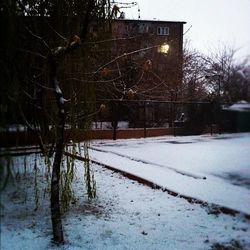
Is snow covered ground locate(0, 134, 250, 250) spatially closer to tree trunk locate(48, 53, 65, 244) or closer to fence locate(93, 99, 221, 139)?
tree trunk locate(48, 53, 65, 244)

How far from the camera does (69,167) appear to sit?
3.82 m

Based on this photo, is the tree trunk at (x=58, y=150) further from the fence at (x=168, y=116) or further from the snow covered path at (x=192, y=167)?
the fence at (x=168, y=116)

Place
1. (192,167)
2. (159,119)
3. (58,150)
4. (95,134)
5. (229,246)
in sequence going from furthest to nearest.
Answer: (159,119)
(95,134)
(192,167)
(58,150)
(229,246)

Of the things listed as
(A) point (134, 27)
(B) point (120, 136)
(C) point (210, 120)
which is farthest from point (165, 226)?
(C) point (210, 120)

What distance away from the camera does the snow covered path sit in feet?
15.4

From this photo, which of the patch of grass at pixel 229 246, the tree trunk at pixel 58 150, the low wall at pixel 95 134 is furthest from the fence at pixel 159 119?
the patch of grass at pixel 229 246

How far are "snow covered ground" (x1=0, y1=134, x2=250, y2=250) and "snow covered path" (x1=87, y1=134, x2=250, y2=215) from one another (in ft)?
0.06

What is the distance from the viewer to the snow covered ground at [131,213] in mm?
2684

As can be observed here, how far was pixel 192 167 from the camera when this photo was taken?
6648 millimetres

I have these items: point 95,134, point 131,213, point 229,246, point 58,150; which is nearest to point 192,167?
point 95,134

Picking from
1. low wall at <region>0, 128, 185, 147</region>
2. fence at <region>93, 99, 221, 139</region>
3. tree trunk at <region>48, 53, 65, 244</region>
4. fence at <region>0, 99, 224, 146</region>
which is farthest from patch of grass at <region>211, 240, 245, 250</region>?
fence at <region>93, 99, 221, 139</region>

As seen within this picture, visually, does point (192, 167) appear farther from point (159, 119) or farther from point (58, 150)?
point (159, 119)

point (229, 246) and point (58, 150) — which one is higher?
point (58, 150)

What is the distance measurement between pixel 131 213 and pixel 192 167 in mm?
2856
